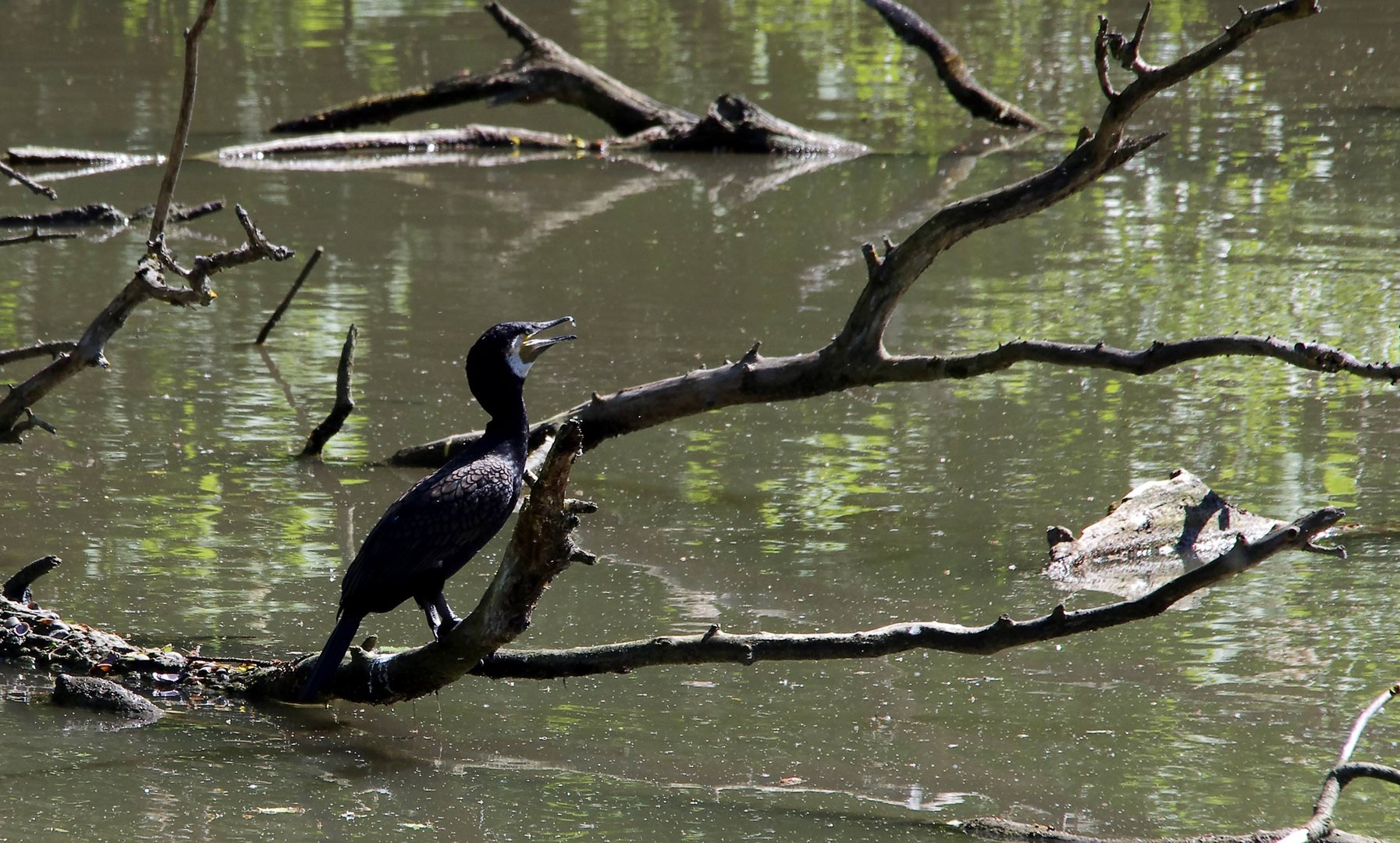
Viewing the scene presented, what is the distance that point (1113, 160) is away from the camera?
5.41m

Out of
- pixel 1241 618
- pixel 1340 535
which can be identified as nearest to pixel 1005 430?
pixel 1340 535

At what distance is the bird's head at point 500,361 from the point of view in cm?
475

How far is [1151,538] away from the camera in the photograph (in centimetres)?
569

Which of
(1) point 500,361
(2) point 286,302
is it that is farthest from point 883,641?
(2) point 286,302

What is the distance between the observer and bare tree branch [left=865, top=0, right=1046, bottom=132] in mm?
12688

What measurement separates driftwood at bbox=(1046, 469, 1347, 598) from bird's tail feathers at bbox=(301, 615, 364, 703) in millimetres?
2241

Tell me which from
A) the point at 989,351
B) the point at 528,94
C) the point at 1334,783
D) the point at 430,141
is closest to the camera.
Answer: the point at 1334,783

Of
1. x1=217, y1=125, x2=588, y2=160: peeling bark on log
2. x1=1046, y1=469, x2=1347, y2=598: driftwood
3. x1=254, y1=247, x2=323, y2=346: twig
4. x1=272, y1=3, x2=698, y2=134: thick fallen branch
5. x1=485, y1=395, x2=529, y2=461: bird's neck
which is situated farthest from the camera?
x1=217, y1=125, x2=588, y2=160: peeling bark on log

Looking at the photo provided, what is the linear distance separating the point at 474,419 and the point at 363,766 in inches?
120

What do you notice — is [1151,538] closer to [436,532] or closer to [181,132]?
[436,532]

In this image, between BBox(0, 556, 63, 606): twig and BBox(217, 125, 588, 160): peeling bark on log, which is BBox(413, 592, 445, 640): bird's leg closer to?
BBox(0, 556, 63, 606): twig

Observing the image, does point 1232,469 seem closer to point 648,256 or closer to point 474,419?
point 474,419

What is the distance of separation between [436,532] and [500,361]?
0.60 m

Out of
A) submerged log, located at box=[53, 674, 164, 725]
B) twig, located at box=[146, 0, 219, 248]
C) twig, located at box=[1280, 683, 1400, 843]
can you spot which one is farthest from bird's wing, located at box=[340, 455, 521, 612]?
twig, located at box=[1280, 683, 1400, 843]
